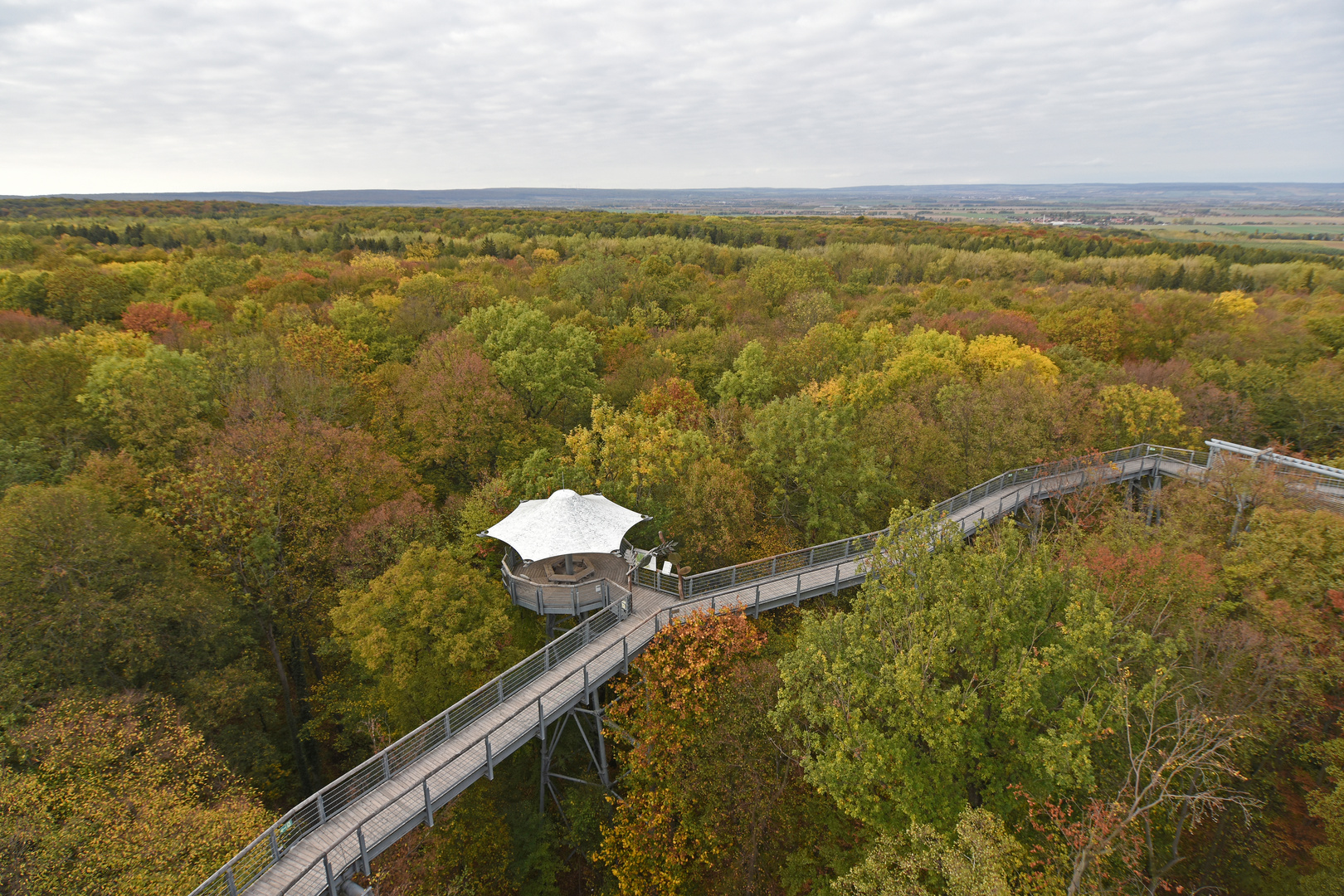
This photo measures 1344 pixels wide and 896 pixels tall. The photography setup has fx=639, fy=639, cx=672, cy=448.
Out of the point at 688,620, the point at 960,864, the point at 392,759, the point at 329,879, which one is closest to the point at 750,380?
the point at 688,620

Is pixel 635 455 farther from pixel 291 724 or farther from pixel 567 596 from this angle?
pixel 291 724

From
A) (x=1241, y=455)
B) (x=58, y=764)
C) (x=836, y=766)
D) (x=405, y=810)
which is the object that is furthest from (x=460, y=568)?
(x=1241, y=455)

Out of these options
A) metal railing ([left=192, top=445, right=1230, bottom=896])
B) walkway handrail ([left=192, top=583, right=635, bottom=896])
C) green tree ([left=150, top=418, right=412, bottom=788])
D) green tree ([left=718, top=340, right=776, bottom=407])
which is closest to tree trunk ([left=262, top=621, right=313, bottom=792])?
green tree ([left=150, top=418, right=412, bottom=788])

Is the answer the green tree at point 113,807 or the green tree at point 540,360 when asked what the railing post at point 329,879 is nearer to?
the green tree at point 113,807

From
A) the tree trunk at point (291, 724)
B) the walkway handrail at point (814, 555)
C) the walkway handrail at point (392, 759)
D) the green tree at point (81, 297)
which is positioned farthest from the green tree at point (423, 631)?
the green tree at point (81, 297)

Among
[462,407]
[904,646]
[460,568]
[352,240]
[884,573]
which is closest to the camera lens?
[904,646]

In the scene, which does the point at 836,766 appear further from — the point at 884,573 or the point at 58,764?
the point at 58,764
